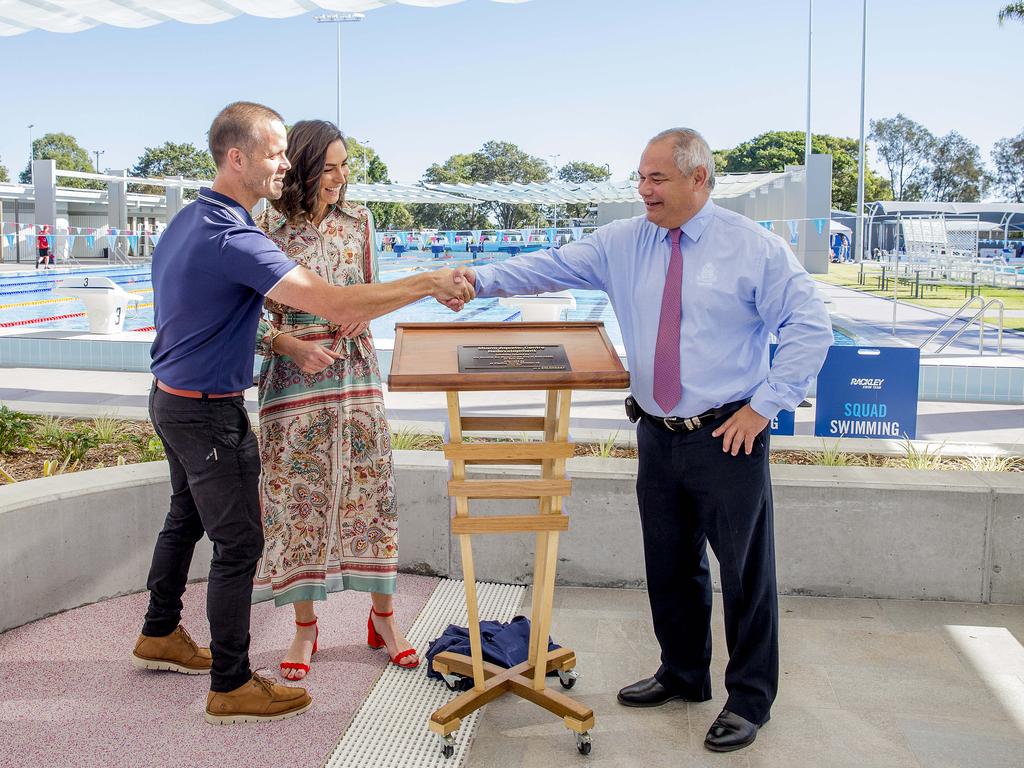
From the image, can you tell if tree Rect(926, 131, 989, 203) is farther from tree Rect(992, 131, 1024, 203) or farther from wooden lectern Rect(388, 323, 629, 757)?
wooden lectern Rect(388, 323, 629, 757)

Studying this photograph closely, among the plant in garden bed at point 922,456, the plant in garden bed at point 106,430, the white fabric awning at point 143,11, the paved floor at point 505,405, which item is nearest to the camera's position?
the plant in garden bed at point 922,456

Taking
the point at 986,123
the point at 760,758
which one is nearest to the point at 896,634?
the point at 760,758

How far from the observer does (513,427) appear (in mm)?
2889

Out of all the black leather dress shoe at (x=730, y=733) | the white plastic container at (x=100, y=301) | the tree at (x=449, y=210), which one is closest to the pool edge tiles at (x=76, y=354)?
the white plastic container at (x=100, y=301)

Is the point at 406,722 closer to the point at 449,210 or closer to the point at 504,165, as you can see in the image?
the point at 449,210

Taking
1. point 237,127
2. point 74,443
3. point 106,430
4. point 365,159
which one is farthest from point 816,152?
point 237,127

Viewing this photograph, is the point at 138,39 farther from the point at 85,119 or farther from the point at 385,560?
the point at 385,560

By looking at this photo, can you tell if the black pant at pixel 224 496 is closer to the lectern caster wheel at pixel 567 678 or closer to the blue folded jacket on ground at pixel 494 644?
the blue folded jacket on ground at pixel 494 644

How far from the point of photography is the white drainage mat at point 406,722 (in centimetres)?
Result: 271

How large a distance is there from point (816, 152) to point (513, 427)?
87449mm

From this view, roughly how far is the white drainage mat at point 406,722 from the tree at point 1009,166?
8262 centimetres

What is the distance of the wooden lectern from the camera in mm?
2518

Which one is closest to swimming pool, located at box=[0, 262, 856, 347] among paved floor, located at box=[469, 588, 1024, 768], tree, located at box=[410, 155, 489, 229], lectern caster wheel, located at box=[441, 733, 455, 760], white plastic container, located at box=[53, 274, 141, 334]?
white plastic container, located at box=[53, 274, 141, 334]

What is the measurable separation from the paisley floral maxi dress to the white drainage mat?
328 mm
